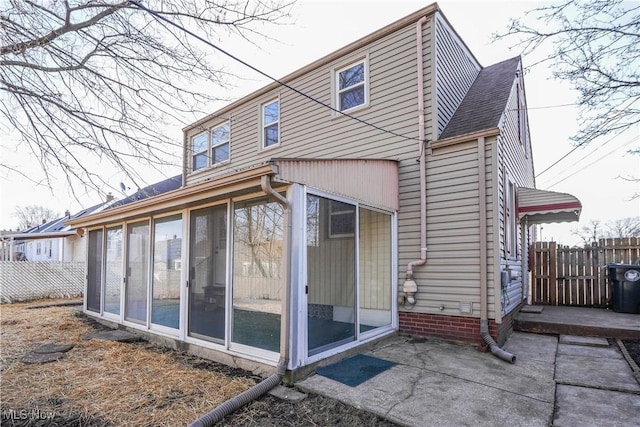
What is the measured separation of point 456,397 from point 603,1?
474 cm

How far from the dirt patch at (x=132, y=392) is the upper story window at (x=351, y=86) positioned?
17.4 ft

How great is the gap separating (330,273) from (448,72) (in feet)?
14.8

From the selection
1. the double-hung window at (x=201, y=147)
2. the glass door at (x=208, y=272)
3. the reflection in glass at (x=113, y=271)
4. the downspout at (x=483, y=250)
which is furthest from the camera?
the double-hung window at (x=201, y=147)

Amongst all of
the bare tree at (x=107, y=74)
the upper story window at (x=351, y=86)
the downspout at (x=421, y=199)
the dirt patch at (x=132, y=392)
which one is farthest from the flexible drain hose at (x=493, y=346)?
the bare tree at (x=107, y=74)

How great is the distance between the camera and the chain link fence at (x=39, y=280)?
35.4 ft

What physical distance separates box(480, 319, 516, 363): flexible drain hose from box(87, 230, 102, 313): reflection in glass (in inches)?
298

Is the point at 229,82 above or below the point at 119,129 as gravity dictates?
above

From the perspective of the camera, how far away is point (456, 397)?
3391 millimetres

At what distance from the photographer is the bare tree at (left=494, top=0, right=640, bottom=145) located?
163 inches

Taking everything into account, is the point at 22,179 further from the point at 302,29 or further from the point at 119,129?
the point at 302,29

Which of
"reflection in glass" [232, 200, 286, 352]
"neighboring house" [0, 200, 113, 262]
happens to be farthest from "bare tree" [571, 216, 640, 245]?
"neighboring house" [0, 200, 113, 262]

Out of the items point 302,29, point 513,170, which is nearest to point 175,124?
point 302,29

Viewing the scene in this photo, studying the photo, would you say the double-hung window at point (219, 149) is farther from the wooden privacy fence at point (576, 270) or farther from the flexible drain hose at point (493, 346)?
the wooden privacy fence at point (576, 270)

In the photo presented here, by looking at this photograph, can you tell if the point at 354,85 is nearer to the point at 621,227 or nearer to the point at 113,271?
the point at 113,271
